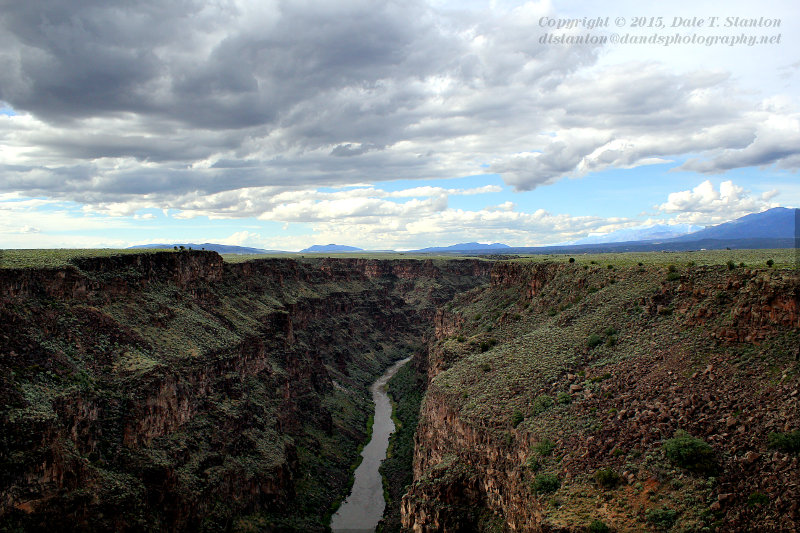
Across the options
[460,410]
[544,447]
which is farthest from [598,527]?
[460,410]

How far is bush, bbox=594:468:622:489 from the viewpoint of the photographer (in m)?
31.8

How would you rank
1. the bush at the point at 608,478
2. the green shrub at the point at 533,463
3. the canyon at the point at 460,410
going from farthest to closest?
1. the green shrub at the point at 533,463
2. the bush at the point at 608,478
3. the canyon at the point at 460,410

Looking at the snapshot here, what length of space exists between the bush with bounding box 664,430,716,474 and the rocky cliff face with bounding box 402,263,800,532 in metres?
0.13

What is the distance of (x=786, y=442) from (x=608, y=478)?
9315mm

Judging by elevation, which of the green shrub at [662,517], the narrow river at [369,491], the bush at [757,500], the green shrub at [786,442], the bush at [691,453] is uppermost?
the green shrub at [786,442]

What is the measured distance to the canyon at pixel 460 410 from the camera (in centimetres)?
3061

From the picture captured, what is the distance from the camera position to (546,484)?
3450cm

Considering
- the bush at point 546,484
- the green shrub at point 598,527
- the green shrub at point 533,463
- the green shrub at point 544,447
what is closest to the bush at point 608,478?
the bush at point 546,484

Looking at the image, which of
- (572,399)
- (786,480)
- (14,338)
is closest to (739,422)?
(786,480)

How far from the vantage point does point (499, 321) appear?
72500 mm

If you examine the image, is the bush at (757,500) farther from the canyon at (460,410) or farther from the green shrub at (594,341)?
the green shrub at (594,341)

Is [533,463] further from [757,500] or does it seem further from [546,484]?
[757,500]

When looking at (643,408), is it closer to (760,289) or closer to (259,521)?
(760,289)

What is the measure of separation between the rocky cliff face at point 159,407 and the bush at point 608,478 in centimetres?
3499
